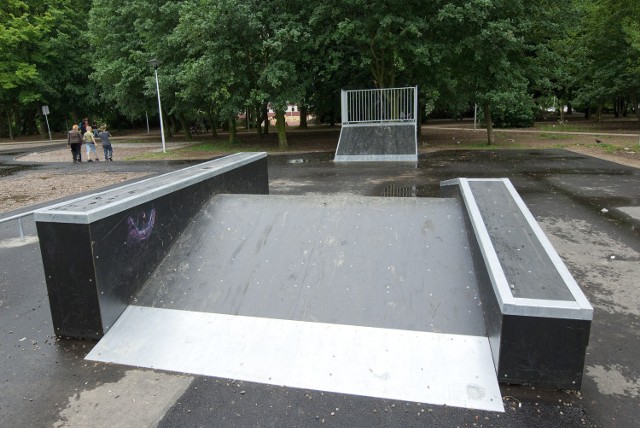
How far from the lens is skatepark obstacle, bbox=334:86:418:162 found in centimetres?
1678

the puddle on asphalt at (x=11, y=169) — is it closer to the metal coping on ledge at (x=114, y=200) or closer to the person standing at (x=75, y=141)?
the person standing at (x=75, y=141)

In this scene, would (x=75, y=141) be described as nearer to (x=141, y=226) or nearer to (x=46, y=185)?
(x=46, y=185)

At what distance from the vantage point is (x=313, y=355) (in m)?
3.53

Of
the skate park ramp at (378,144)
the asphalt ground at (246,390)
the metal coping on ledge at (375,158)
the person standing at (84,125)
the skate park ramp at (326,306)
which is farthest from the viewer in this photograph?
the person standing at (84,125)

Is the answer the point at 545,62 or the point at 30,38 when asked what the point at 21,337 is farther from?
the point at 30,38

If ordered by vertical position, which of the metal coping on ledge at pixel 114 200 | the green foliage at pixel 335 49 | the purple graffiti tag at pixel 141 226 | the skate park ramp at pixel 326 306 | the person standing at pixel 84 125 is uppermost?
the green foliage at pixel 335 49

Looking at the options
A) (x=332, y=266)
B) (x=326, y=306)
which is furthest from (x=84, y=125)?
(x=326, y=306)

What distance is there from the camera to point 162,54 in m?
23.4

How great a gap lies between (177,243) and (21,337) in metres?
1.60

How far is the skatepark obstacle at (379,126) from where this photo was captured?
16.8 meters

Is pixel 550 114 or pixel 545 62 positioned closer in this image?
pixel 545 62

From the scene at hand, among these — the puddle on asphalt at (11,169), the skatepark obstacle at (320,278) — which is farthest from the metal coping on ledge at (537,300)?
the puddle on asphalt at (11,169)

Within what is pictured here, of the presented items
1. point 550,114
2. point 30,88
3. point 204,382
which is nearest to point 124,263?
point 204,382

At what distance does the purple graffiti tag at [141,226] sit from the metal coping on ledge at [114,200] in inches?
5.6
